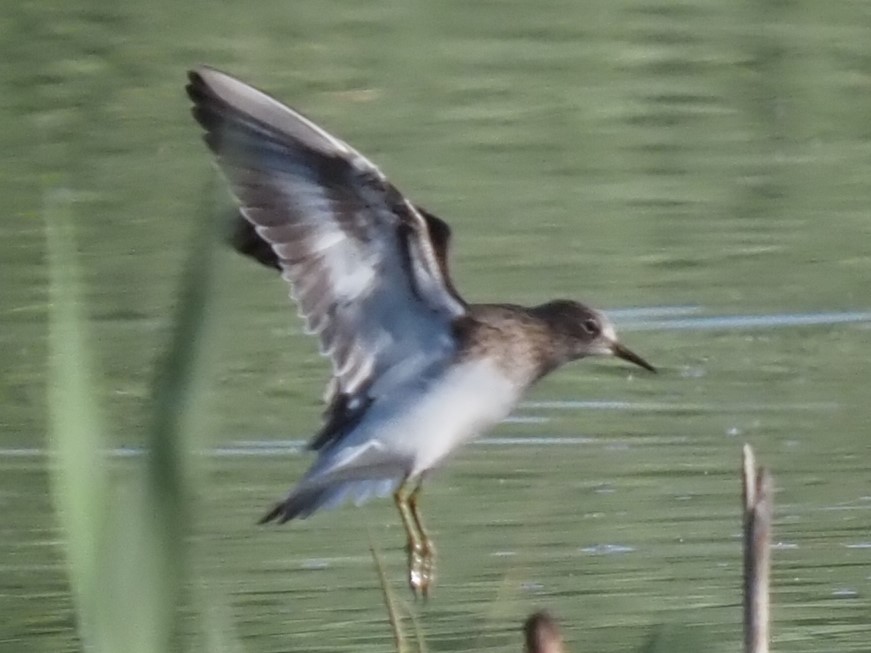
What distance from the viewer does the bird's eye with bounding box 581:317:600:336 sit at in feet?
16.3

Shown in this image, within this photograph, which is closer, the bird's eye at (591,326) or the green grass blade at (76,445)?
the green grass blade at (76,445)

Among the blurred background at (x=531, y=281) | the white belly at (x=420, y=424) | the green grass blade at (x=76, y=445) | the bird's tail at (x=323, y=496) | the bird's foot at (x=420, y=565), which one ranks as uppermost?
the green grass blade at (x=76, y=445)

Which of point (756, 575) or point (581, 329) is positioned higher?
point (756, 575)

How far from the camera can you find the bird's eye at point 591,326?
16.3 feet

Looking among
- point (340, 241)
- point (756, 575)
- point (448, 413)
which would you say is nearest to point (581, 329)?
point (448, 413)

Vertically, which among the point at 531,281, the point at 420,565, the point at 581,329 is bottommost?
the point at 531,281

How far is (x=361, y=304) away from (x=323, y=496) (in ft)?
1.28

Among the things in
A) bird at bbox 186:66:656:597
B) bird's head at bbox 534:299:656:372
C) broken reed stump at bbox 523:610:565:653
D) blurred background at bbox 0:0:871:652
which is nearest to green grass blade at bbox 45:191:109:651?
blurred background at bbox 0:0:871:652

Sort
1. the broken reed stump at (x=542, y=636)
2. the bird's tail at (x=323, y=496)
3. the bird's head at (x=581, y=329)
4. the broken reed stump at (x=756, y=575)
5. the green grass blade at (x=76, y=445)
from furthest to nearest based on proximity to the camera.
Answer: the bird's head at (x=581, y=329) → the bird's tail at (x=323, y=496) → the broken reed stump at (x=756, y=575) → the broken reed stump at (x=542, y=636) → the green grass blade at (x=76, y=445)

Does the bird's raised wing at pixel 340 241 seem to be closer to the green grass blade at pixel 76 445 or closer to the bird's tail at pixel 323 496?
the bird's tail at pixel 323 496

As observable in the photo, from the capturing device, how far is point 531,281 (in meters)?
7.73

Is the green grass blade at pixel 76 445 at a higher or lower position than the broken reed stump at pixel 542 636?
higher

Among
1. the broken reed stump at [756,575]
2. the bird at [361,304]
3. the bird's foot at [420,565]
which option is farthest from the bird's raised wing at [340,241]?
the broken reed stump at [756,575]

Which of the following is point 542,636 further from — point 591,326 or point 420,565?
point 591,326
